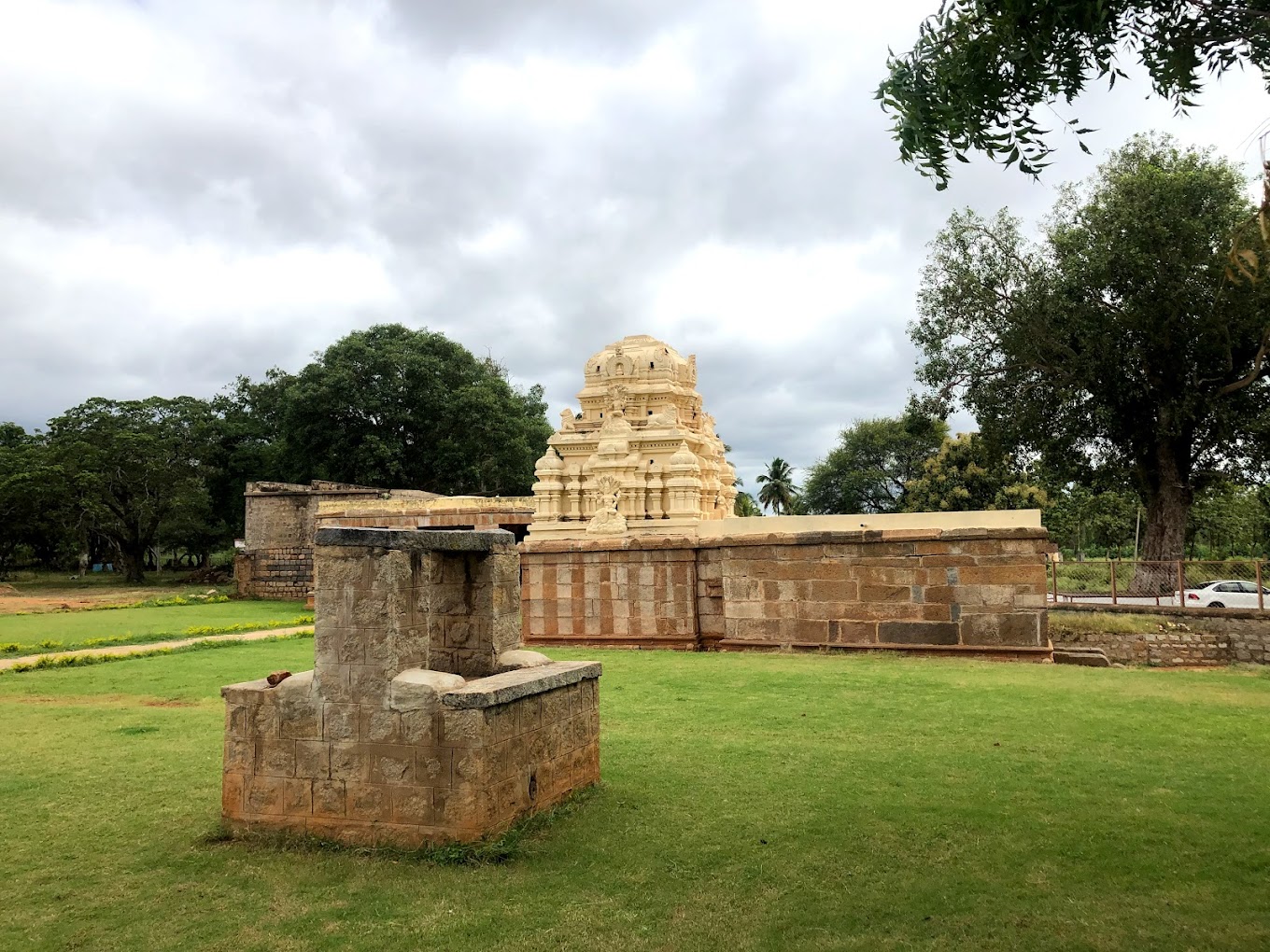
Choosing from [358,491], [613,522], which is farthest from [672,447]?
[358,491]

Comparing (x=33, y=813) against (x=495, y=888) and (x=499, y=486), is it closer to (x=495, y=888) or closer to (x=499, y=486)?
(x=495, y=888)

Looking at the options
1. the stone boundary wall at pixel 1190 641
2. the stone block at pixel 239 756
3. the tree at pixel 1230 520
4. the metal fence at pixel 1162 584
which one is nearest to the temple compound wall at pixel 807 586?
the stone boundary wall at pixel 1190 641

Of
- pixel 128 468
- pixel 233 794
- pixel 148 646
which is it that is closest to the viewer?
pixel 233 794

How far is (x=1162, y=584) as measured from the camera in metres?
17.4

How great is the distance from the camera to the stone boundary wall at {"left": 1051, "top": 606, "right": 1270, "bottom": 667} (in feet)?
47.7

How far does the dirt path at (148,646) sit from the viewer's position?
11.4 metres

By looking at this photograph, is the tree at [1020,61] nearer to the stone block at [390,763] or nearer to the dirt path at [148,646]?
the stone block at [390,763]

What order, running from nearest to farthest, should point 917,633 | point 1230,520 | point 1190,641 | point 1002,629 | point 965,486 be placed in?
point 1002,629 → point 917,633 → point 1190,641 → point 1230,520 → point 965,486

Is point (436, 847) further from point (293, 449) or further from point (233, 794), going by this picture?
point (293, 449)

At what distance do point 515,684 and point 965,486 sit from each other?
2951 centimetres

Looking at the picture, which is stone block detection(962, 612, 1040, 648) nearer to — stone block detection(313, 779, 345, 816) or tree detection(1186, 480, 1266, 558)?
stone block detection(313, 779, 345, 816)

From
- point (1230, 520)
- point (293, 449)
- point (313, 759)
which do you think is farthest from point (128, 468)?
point (1230, 520)

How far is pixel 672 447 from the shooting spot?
784 inches

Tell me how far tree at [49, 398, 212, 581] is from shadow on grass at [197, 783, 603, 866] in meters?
32.5
